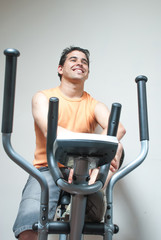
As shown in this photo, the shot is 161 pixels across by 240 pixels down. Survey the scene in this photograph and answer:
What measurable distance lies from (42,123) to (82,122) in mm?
251

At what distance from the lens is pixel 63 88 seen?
4.59ft

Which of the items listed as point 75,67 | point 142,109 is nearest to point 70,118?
point 75,67

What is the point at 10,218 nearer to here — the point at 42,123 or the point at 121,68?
the point at 42,123

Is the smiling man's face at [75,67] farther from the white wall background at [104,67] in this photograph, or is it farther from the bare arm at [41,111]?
the white wall background at [104,67]

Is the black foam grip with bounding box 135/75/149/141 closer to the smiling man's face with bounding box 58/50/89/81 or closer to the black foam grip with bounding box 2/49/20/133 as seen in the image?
the black foam grip with bounding box 2/49/20/133

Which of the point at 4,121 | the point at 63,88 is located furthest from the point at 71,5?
the point at 4,121

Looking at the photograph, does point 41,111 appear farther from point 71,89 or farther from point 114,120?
point 114,120

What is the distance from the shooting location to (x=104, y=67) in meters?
1.79

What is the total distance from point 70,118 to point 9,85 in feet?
2.32

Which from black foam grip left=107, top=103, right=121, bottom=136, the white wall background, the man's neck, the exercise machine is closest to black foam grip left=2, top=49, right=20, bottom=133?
the exercise machine

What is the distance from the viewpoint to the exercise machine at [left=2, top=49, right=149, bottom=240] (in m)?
0.57

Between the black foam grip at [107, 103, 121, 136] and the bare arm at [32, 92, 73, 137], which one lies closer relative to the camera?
the black foam grip at [107, 103, 121, 136]

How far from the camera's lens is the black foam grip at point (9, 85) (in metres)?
0.60

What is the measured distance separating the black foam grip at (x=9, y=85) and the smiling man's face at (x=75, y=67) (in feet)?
2.52
